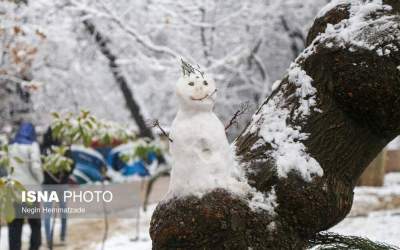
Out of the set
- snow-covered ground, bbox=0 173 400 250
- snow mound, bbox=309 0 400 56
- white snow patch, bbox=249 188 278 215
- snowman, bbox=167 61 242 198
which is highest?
snow mound, bbox=309 0 400 56

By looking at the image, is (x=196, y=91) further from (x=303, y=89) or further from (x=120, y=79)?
(x=120, y=79)

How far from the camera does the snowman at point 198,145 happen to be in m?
3.20

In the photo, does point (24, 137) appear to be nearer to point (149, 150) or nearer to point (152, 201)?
point (149, 150)

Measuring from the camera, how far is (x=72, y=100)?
15.3 metres

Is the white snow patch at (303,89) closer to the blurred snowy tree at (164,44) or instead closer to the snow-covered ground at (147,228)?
the snow-covered ground at (147,228)

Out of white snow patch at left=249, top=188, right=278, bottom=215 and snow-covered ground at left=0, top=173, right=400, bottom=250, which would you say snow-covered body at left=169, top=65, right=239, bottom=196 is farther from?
snow-covered ground at left=0, top=173, right=400, bottom=250

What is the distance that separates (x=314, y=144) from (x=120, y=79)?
9.94 meters

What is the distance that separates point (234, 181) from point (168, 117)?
1250 cm

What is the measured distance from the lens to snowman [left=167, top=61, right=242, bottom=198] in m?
3.20

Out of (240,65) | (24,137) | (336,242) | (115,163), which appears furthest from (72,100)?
(336,242)

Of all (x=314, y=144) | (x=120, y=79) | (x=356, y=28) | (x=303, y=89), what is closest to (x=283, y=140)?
(x=314, y=144)

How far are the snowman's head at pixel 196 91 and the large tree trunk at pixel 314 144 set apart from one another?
1.33ft

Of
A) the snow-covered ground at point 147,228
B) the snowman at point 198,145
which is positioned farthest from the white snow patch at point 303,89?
the snow-covered ground at point 147,228

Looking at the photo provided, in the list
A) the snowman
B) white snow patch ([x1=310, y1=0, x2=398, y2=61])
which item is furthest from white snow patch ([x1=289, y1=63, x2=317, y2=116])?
the snowman
